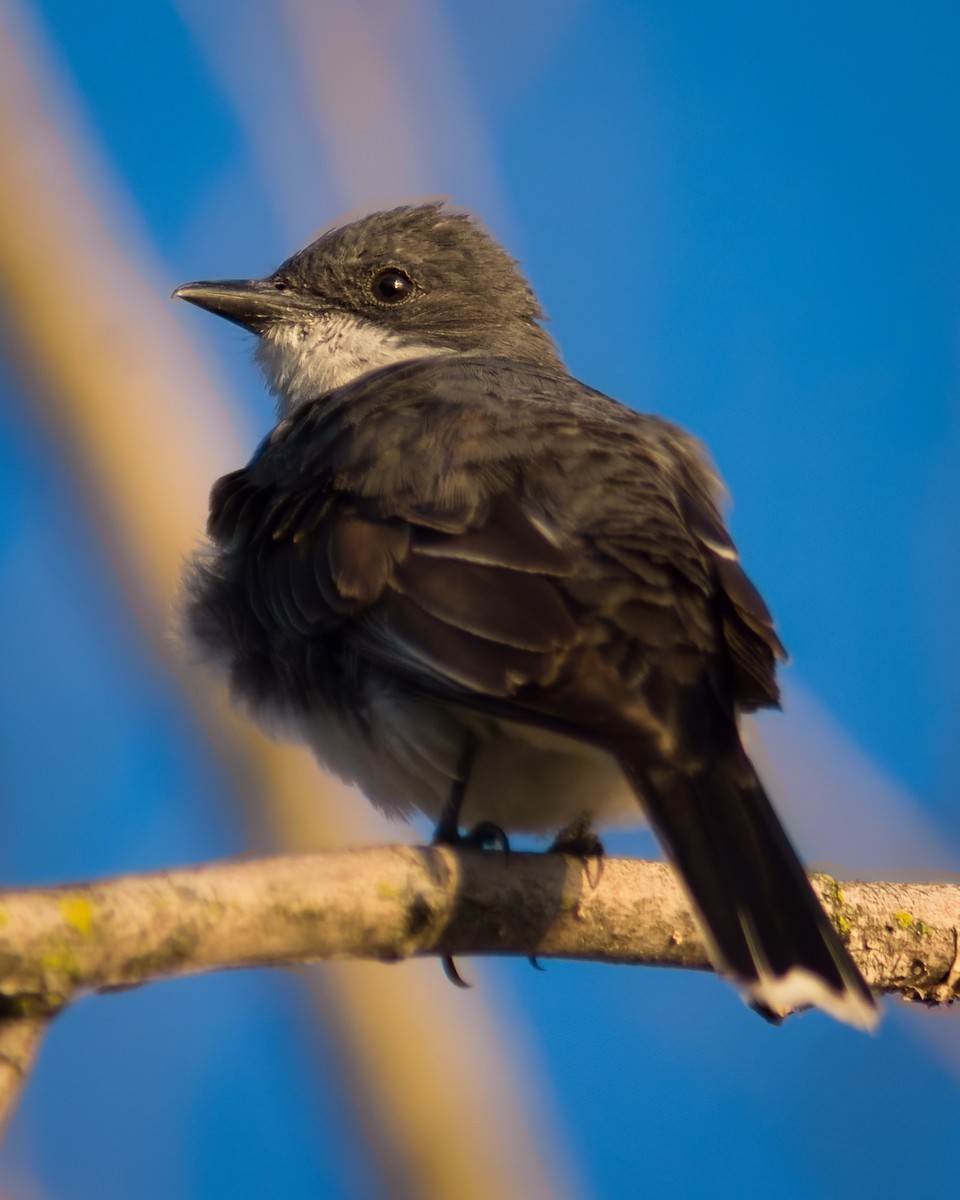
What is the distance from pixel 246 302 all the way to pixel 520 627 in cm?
310

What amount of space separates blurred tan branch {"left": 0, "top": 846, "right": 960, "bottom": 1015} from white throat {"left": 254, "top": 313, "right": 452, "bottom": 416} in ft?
8.69

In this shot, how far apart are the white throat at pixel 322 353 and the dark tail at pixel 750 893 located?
2.80 metres

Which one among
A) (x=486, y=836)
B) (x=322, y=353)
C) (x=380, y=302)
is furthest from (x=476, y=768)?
(x=380, y=302)

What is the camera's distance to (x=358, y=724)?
13.7ft

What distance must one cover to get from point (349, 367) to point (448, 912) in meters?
3.22

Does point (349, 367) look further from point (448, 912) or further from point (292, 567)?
point (448, 912)

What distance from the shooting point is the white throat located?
5891 mm

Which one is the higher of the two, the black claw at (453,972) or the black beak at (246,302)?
the black beak at (246,302)

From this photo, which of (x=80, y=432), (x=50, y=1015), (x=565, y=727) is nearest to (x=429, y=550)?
(x=565, y=727)

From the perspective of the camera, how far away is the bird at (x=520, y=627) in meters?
3.38

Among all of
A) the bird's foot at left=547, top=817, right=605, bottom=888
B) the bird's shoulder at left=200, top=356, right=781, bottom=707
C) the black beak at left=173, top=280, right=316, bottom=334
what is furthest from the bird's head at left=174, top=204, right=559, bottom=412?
the bird's foot at left=547, top=817, right=605, bottom=888

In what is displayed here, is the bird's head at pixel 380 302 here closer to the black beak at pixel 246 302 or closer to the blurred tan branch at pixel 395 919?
the black beak at pixel 246 302

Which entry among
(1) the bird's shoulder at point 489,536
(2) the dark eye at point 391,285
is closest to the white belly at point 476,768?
(1) the bird's shoulder at point 489,536

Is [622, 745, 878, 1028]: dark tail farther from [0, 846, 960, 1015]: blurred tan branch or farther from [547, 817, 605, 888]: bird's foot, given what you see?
[547, 817, 605, 888]: bird's foot
